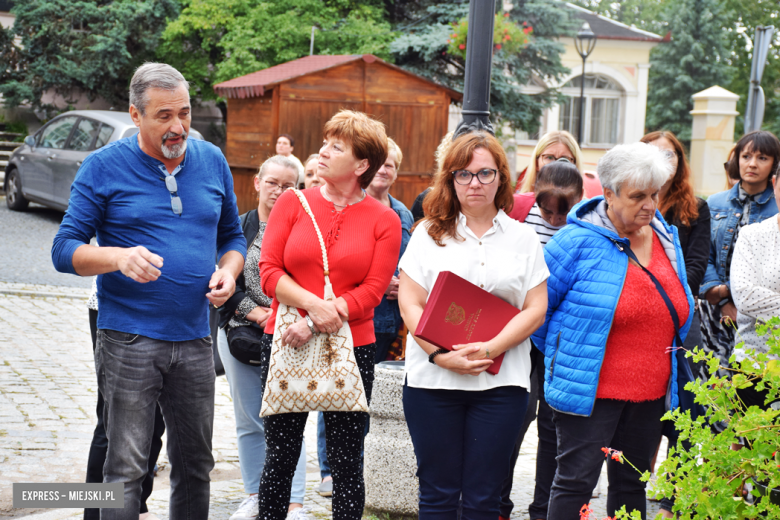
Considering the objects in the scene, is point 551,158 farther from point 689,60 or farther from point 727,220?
point 689,60

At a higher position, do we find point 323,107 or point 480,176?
point 323,107

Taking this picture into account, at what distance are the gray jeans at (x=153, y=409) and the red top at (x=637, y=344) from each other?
5.58 ft

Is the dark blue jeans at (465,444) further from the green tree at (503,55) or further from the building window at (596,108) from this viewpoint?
the building window at (596,108)

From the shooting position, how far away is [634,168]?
3.47 meters

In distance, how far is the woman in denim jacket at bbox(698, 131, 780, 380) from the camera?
4852 mm

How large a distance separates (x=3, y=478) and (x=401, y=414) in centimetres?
229

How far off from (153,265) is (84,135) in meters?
12.3

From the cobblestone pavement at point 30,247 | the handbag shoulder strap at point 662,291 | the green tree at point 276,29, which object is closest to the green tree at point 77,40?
the green tree at point 276,29

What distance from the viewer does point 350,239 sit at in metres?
3.54

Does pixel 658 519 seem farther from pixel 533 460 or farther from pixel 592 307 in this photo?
pixel 533 460

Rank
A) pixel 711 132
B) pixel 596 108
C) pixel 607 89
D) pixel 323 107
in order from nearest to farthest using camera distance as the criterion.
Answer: pixel 323 107 → pixel 711 132 → pixel 607 89 → pixel 596 108

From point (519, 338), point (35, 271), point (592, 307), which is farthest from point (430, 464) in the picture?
point (35, 271)

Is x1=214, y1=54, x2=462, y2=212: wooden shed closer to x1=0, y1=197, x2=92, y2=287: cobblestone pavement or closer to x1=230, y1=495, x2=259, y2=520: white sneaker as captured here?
x1=0, y1=197, x2=92, y2=287: cobblestone pavement

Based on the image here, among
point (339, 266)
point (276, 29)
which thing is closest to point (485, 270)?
point (339, 266)
